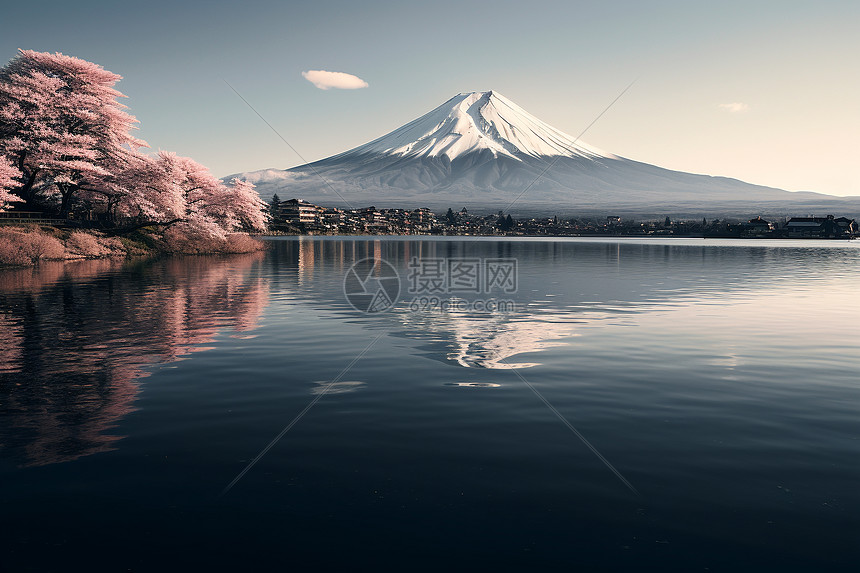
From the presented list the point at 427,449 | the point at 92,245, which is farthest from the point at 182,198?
the point at 427,449

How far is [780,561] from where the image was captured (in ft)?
17.4

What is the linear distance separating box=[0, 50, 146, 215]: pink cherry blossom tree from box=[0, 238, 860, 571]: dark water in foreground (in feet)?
142

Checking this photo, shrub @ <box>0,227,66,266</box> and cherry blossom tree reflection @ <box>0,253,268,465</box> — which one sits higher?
shrub @ <box>0,227,66,266</box>

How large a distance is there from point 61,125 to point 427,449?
6255 centimetres

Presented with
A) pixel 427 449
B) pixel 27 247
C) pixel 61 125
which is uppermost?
pixel 61 125

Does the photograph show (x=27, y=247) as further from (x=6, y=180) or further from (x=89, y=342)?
(x=89, y=342)

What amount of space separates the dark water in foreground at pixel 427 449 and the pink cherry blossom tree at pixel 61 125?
43145mm

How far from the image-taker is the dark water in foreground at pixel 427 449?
5.56m

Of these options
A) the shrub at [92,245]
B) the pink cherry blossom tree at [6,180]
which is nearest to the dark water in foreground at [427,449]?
the pink cherry blossom tree at [6,180]

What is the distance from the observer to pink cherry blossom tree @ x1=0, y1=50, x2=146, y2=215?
52656mm

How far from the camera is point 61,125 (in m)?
56.0

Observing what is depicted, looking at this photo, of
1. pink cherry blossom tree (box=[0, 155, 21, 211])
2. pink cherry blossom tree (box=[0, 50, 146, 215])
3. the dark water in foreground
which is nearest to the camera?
the dark water in foreground

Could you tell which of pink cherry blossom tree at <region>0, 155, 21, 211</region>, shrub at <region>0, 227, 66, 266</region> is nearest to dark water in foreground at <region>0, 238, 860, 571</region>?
shrub at <region>0, 227, 66, 266</region>

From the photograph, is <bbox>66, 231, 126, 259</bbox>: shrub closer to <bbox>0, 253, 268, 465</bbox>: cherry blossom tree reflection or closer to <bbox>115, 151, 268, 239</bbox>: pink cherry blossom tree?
<bbox>115, 151, 268, 239</bbox>: pink cherry blossom tree
